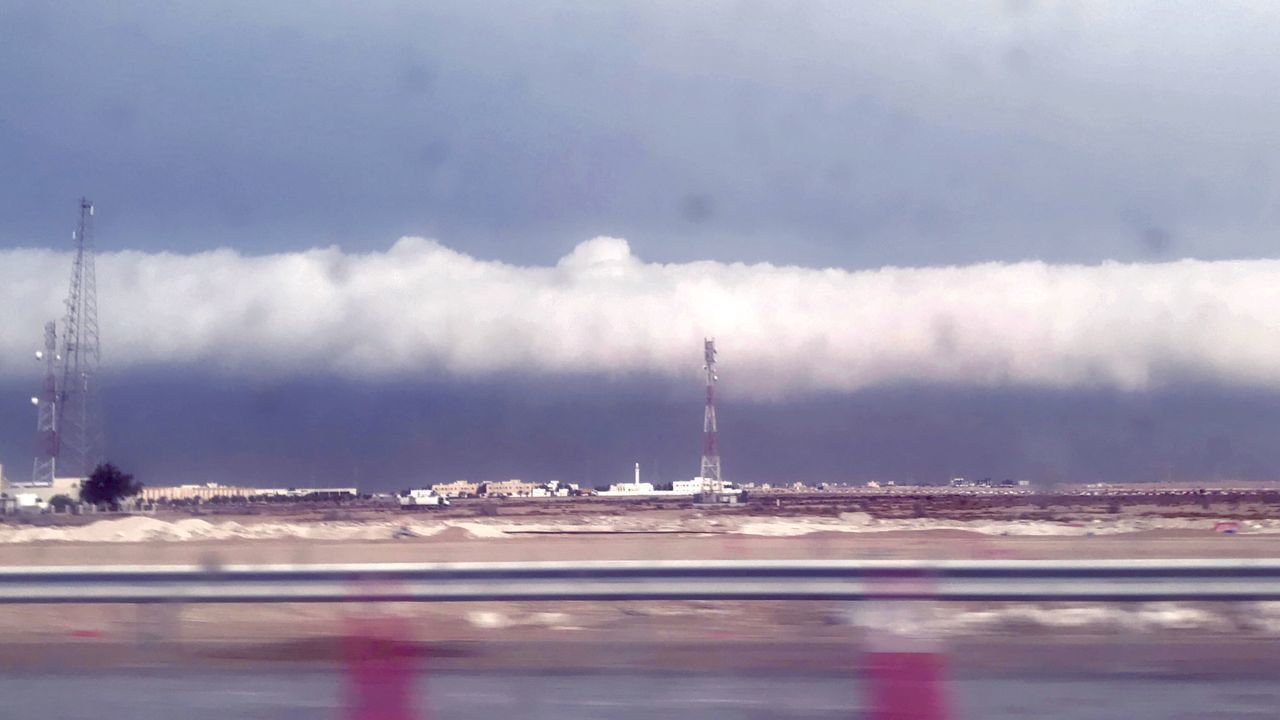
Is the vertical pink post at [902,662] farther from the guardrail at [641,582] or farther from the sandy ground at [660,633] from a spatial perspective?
the guardrail at [641,582]

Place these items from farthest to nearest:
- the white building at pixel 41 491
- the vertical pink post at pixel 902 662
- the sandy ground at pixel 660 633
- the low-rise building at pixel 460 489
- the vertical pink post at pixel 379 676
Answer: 1. the low-rise building at pixel 460 489
2. the white building at pixel 41 491
3. the sandy ground at pixel 660 633
4. the vertical pink post at pixel 379 676
5. the vertical pink post at pixel 902 662

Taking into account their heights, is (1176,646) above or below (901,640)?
below

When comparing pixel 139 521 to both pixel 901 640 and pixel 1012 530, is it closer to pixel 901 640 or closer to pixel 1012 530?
pixel 1012 530

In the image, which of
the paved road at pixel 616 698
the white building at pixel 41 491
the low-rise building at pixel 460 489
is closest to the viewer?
the paved road at pixel 616 698

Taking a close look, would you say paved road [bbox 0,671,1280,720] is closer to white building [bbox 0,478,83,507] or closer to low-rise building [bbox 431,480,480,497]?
white building [bbox 0,478,83,507]

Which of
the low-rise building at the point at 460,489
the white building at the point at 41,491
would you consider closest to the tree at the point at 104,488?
the white building at the point at 41,491

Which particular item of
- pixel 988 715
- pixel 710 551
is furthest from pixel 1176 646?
pixel 710 551
